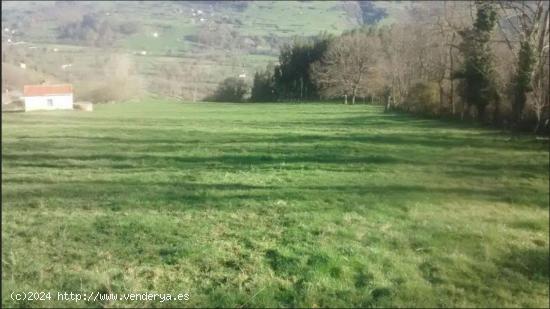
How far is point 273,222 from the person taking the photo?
31.6ft

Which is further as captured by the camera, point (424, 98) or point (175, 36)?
point (424, 98)

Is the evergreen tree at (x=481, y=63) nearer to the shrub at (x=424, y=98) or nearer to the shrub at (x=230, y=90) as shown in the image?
the shrub at (x=424, y=98)

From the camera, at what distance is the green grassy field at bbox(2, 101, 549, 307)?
6469mm

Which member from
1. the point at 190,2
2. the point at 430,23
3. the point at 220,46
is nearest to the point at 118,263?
the point at 220,46

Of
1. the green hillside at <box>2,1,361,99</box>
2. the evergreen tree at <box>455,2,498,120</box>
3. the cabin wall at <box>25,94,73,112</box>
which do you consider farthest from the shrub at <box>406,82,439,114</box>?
the cabin wall at <box>25,94,73,112</box>

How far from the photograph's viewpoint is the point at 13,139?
19922mm

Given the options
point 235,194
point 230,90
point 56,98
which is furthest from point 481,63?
point 56,98

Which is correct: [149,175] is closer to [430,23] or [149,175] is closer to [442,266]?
[442,266]

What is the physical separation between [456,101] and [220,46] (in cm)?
2979

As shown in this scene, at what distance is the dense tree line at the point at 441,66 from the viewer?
78.5 ft

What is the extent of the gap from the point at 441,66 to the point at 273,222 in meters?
39.6

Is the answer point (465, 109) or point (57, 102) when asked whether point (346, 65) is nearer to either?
point (57, 102)

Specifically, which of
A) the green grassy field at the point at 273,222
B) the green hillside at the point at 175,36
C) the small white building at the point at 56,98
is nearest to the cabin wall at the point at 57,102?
the small white building at the point at 56,98

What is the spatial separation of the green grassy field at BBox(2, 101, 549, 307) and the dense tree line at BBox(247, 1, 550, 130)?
499 cm
